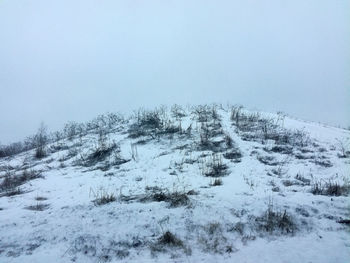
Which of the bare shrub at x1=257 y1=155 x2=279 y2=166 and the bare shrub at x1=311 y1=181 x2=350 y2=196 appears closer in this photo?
the bare shrub at x1=311 y1=181 x2=350 y2=196

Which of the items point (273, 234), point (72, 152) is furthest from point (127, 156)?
point (273, 234)

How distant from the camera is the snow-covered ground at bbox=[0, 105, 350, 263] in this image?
4.05m

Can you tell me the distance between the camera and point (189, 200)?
16.2ft

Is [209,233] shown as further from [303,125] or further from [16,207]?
[303,125]

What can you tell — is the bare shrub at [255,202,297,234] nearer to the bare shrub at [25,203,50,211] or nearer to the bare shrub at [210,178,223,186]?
the bare shrub at [210,178,223,186]

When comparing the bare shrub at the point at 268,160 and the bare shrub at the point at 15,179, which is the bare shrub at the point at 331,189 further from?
the bare shrub at the point at 15,179

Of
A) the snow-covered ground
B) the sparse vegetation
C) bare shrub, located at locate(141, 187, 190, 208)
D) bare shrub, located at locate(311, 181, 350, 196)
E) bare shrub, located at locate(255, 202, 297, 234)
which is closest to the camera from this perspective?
the snow-covered ground

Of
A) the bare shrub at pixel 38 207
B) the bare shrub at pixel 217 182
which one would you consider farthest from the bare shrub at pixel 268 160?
the bare shrub at pixel 38 207

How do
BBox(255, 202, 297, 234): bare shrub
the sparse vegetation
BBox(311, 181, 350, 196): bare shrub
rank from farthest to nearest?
the sparse vegetation → BBox(311, 181, 350, 196): bare shrub → BBox(255, 202, 297, 234): bare shrub

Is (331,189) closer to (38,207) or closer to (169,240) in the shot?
(169,240)

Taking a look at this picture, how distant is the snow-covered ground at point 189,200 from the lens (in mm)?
4055

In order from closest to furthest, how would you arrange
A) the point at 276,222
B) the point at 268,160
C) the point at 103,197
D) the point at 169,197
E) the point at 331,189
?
the point at 276,222
the point at 169,197
the point at 103,197
the point at 331,189
the point at 268,160

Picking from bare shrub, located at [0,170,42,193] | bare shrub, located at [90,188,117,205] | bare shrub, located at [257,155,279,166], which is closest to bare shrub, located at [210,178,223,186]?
bare shrub, located at [257,155,279,166]

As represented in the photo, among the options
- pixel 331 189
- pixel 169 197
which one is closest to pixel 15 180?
pixel 169 197
